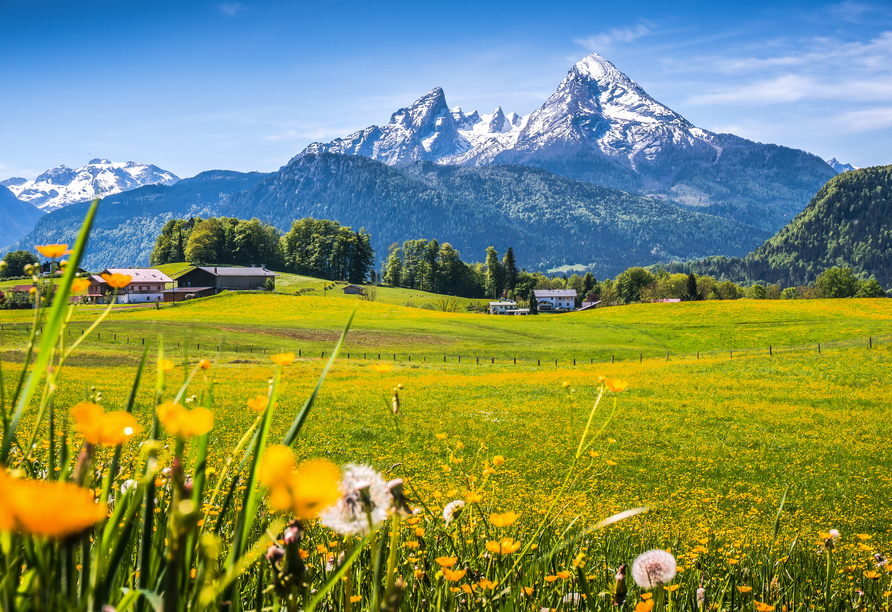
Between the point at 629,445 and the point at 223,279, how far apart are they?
302 ft

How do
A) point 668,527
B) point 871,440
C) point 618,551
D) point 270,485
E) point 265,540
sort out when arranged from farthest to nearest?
point 871,440 → point 668,527 → point 618,551 → point 265,540 → point 270,485

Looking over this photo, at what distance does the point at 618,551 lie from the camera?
4332 mm

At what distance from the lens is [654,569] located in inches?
61.5

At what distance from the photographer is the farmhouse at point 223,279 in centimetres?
9381

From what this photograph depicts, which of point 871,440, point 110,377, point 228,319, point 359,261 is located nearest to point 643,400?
point 871,440

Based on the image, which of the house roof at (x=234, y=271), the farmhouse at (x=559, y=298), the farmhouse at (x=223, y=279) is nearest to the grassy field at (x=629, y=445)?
the farmhouse at (x=223, y=279)

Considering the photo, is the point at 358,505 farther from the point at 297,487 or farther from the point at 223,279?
the point at 223,279

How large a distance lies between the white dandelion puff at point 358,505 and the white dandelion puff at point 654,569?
820mm

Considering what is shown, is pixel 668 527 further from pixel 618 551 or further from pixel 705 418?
pixel 705 418

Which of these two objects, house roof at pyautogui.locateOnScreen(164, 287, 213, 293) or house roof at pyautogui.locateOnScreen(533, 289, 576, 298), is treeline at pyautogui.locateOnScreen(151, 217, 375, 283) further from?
house roof at pyautogui.locateOnScreen(533, 289, 576, 298)

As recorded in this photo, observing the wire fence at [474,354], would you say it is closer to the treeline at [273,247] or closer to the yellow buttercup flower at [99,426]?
the yellow buttercup flower at [99,426]

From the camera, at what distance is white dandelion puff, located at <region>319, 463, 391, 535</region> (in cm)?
105

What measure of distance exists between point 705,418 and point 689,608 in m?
16.0

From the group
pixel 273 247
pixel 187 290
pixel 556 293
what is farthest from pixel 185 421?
pixel 556 293
